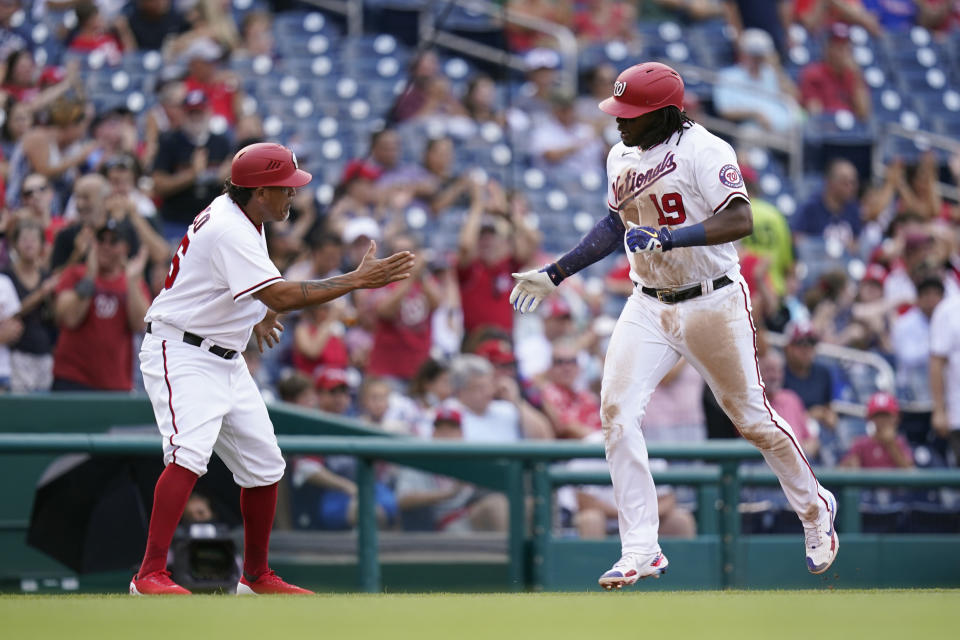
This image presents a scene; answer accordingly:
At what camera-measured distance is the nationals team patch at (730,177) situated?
4.96 metres

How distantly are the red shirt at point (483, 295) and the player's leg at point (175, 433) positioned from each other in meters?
4.23

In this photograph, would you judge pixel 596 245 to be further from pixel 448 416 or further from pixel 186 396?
pixel 448 416

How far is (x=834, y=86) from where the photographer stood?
14.5 metres

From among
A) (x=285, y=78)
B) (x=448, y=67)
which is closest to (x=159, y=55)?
(x=285, y=78)

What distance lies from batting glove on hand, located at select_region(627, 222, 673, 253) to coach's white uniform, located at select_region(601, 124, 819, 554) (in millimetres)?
216

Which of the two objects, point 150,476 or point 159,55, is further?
point 159,55

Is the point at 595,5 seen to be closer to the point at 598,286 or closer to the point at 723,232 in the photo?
the point at 598,286

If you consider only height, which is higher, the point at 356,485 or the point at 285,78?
the point at 285,78

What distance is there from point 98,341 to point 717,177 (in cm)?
388

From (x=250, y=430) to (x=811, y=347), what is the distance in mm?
4660

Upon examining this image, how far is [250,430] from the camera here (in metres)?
5.29

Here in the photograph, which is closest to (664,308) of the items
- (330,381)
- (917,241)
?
(330,381)

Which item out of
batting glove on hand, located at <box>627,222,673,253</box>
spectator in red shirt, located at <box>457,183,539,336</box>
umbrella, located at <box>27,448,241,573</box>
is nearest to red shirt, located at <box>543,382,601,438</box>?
spectator in red shirt, located at <box>457,183,539,336</box>

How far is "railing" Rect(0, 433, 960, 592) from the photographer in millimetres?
6367
